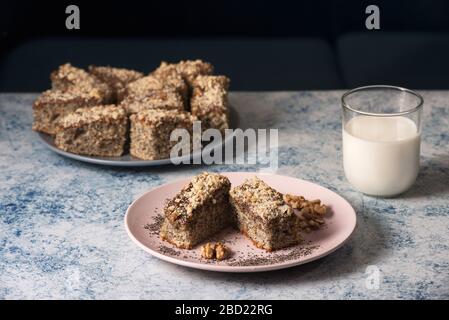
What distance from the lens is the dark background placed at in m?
3.46

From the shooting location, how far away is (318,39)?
355 centimetres

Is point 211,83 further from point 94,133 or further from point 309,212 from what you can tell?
point 309,212

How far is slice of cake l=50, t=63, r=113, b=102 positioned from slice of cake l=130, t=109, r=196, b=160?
0.22 m

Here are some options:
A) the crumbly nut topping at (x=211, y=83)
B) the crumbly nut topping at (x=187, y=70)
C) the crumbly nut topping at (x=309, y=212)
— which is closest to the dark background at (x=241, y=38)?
the crumbly nut topping at (x=187, y=70)

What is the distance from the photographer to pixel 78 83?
8.16ft

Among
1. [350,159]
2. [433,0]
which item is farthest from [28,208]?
[433,0]

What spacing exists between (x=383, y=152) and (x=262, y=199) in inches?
13.9

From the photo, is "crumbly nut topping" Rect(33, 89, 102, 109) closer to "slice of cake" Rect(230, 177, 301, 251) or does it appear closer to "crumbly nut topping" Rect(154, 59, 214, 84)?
"crumbly nut topping" Rect(154, 59, 214, 84)

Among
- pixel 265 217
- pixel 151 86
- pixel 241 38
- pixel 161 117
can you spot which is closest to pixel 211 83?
pixel 151 86

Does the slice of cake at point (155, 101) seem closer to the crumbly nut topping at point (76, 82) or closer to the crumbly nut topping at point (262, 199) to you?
the crumbly nut topping at point (76, 82)

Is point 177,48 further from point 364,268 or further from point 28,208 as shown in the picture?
point 364,268

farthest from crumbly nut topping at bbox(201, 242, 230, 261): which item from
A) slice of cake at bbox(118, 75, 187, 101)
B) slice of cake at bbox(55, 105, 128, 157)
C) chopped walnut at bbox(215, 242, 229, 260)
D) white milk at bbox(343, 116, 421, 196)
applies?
slice of cake at bbox(118, 75, 187, 101)

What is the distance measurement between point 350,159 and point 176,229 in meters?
0.49

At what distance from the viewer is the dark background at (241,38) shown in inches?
136
